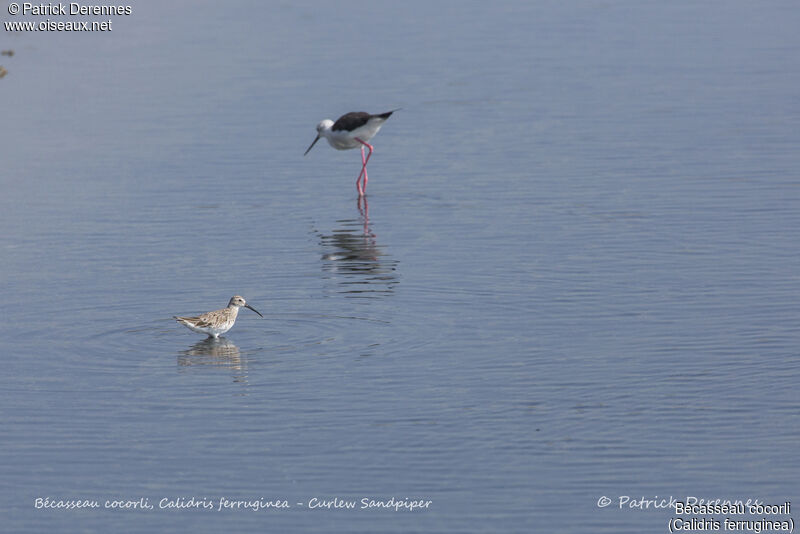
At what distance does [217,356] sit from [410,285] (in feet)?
11.5

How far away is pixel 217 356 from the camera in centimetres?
1614

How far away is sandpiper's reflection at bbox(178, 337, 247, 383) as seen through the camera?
15605 millimetres

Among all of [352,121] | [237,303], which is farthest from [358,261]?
[352,121]

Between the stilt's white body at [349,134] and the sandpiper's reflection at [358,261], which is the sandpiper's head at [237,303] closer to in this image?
the sandpiper's reflection at [358,261]

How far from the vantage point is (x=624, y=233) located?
21188 mm

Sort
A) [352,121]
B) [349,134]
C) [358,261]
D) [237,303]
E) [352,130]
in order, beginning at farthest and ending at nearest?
[349,134] < [352,130] < [352,121] < [358,261] < [237,303]

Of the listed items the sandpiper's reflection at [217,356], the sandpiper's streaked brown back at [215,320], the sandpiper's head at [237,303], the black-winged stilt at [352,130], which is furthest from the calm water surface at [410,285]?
the black-winged stilt at [352,130]

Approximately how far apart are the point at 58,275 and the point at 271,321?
3.96 meters

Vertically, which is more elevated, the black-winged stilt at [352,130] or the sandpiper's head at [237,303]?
the black-winged stilt at [352,130]

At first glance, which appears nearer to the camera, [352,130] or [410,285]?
[410,285]

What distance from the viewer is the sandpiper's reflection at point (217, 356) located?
15.6m

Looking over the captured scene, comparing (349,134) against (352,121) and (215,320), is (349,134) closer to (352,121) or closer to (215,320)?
(352,121)

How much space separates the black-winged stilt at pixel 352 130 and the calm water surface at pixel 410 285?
2.22 feet

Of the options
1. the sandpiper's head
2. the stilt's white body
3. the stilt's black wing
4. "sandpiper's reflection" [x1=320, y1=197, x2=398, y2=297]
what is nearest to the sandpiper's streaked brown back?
the sandpiper's head
